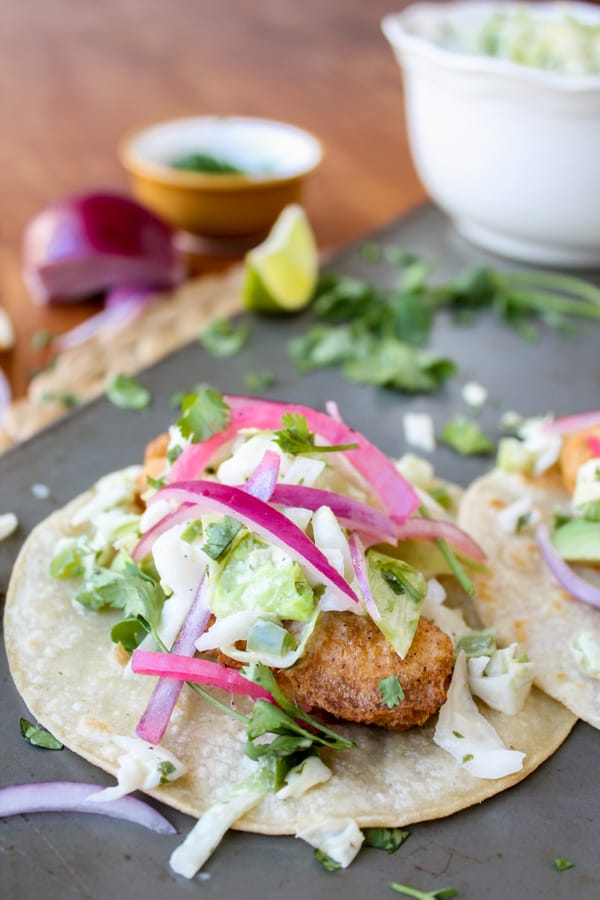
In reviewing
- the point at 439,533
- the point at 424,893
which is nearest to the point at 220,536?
the point at 439,533

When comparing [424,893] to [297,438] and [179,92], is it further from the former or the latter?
[179,92]

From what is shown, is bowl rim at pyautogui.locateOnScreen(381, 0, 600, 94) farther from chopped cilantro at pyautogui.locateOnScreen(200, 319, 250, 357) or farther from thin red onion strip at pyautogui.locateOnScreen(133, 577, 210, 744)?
thin red onion strip at pyautogui.locateOnScreen(133, 577, 210, 744)

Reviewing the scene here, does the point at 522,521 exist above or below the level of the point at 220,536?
below

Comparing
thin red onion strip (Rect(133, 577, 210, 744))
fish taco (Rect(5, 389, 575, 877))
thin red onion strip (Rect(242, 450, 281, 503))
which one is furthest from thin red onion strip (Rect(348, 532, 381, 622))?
thin red onion strip (Rect(133, 577, 210, 744))

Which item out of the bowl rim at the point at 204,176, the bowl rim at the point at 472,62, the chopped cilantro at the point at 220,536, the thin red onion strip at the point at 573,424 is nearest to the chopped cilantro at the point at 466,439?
the thin red onion strip at the point at 573,424

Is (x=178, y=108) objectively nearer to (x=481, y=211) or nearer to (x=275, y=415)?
(x=481, y=211)

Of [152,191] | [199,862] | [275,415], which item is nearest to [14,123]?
[152,191]
